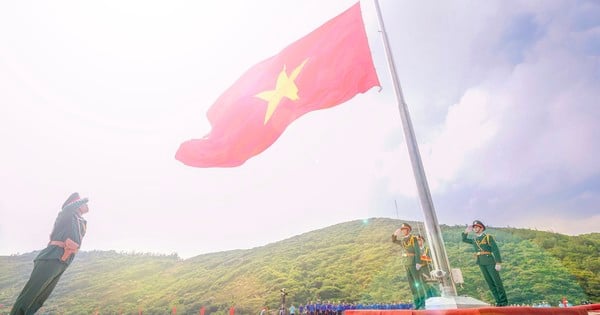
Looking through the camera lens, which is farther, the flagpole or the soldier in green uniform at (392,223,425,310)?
the soldier in green uniform at (392,223,425,310)

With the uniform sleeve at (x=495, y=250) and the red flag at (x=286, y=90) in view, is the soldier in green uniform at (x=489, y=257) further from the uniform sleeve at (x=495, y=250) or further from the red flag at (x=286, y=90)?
the red flag at (x=286, y=90)

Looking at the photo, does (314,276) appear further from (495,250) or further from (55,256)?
(55,256)

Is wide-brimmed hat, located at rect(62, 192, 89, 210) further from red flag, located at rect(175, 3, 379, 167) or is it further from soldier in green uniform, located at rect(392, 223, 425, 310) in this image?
soldier in green uniform, located at rect(392, 223, 425, 310)

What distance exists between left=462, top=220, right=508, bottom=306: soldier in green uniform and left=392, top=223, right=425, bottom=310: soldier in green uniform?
1.08 meters

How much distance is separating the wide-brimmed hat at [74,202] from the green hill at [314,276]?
3086cm

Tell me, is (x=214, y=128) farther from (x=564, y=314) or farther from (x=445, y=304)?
(x=564, y=314)

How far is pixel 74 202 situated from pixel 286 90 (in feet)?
11.8

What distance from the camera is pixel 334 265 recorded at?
140 ft

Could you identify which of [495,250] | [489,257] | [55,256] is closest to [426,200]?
[495,250]

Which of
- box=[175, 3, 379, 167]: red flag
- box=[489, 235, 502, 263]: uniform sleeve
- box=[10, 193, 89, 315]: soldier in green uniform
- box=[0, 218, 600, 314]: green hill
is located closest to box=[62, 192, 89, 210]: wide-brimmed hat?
box=[10, 193, 89, 315]: soldier in green uniform

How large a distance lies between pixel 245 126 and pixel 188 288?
4440cm

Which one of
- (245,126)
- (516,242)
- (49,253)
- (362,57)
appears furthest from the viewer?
(516,242)

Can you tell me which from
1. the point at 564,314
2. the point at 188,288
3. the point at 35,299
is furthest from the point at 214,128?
the point at 188,288

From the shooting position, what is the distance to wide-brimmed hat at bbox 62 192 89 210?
13.3 ft
